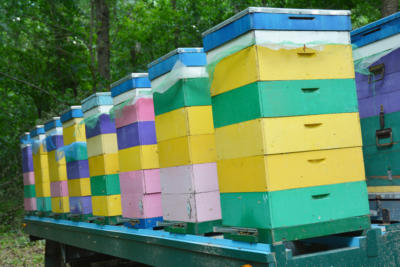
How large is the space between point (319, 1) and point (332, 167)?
9.93 metres

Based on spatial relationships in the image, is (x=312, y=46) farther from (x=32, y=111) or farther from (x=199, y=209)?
(x=32, y=111)

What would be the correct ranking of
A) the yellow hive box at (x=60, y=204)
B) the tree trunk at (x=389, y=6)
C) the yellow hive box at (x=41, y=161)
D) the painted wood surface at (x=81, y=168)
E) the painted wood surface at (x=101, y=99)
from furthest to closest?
the tree trunk at (x=389, y=6)
the yellow hive box at (x=41, y=161)
the yellow hive box at (x=60, y=204)
the painted wood surface at (x=81, y=168)
the painted wood surface at (x=101, y=99)

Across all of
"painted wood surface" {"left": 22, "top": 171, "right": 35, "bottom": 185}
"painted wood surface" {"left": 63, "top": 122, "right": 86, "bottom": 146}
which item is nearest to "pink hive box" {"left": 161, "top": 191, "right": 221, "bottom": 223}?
"painted wood surface" {"left": 63, "top": 122, "right": 86, "bottom": 146}

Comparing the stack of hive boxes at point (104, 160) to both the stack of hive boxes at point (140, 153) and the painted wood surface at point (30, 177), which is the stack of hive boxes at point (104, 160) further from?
the painted wood surface at point (30, 177)

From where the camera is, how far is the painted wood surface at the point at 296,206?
2.45 m

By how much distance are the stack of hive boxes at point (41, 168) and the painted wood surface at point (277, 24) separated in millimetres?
4684

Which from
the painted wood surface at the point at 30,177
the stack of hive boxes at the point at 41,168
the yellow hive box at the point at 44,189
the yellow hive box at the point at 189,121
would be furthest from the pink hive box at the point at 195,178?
the painted wood surface at the point at 30,177

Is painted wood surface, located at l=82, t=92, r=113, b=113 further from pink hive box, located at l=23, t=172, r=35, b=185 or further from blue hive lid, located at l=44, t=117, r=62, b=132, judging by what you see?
pink hive box, located at l=23, t=172, r=35, b=185

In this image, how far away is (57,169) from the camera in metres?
6.10

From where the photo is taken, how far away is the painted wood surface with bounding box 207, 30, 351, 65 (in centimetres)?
251

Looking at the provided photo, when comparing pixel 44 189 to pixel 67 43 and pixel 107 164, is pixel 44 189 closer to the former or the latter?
pixel 107 164

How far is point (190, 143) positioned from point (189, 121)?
A: 14 centimetres

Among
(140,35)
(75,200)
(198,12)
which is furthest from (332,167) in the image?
(140,35)

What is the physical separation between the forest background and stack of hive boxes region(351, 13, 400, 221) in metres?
9.05
